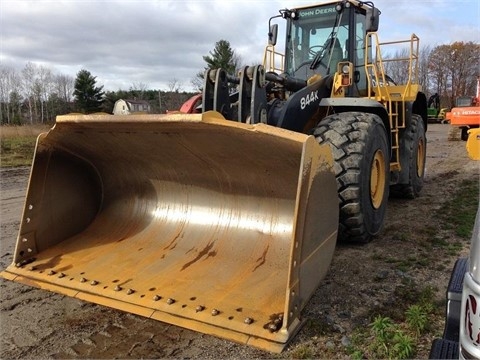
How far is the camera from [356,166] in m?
3.81

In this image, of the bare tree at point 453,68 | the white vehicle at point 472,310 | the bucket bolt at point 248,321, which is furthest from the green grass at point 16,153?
the bare tree at point 453,68

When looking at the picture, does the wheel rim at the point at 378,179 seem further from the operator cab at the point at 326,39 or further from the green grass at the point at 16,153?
the green grass at the point at 16,153

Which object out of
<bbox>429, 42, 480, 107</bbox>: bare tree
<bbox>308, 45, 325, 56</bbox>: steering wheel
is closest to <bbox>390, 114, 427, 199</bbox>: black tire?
<bbox>308, 45, 325, 56</bbox>: steering wheel

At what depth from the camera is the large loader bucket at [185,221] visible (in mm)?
2611

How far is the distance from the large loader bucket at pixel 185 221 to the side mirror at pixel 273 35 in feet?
8.69

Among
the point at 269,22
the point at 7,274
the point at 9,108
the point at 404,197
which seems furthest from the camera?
the point at 9,108

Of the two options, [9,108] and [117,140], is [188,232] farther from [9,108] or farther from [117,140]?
[9,108]

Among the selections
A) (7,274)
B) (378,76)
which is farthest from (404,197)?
(7,274)

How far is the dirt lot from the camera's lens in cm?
256

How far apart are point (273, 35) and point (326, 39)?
2.46 feet

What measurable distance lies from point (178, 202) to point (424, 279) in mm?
2139

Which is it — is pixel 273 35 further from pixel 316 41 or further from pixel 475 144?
pixel 475 144

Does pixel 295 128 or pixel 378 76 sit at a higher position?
pixel 378 76

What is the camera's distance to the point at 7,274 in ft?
11.1
